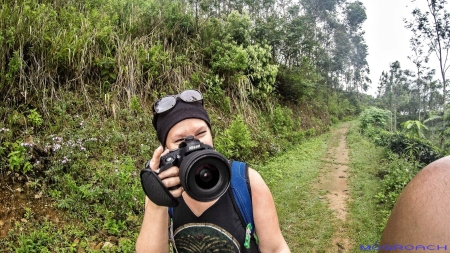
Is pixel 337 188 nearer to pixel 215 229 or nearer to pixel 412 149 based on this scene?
Answer: pixel 412 149

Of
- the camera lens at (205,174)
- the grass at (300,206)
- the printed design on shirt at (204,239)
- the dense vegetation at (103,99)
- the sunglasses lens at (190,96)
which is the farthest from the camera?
the grass at (300,206)

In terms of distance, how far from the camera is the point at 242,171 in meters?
1.21

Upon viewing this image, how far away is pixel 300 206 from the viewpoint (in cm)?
505

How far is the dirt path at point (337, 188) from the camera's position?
3945 mm

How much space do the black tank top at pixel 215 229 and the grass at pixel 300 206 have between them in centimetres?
287

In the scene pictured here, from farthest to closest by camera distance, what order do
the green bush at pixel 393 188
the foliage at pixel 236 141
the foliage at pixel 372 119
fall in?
the foliage at pixel 372 119
the foliage at pixel 236 141
the green bush at pixel 393 188

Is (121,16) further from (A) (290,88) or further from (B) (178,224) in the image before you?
(A) (290,88)

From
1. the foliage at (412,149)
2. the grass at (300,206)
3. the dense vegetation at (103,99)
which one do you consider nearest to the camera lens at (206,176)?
the dense vegetation at (103,99)

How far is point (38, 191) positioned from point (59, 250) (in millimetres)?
890

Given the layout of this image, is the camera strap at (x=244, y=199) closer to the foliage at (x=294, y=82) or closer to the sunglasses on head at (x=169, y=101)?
the sunglasses on head at (x=169, y=101)

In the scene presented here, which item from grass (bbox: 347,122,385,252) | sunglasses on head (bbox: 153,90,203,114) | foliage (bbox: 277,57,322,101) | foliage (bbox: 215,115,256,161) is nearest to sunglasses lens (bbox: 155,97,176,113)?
sunglasses on head (bbox: 153,90,203,114)

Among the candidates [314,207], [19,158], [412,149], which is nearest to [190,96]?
[19,158]

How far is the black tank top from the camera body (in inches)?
4.6

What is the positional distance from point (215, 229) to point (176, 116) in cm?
55
